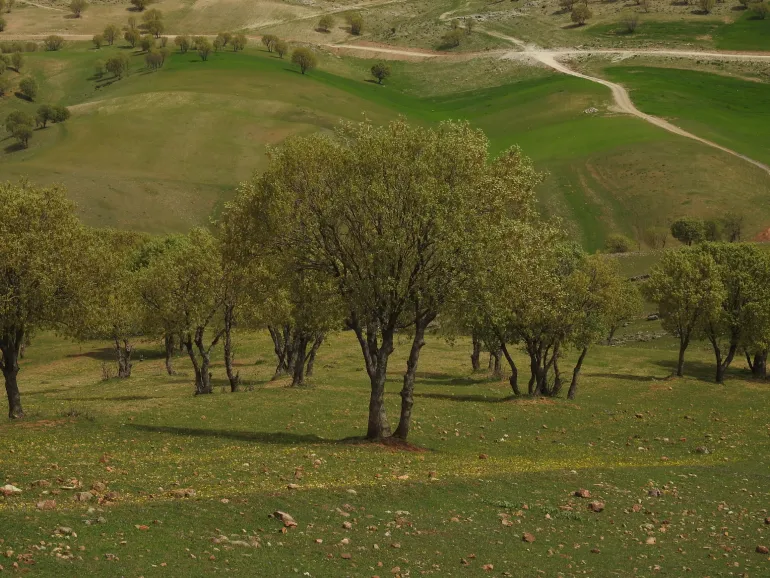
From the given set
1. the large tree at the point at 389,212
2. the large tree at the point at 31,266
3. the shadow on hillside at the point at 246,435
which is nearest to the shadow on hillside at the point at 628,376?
the large tree at the point at 389,212

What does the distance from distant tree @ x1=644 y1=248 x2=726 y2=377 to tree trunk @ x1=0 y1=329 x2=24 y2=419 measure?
54930 millimetres

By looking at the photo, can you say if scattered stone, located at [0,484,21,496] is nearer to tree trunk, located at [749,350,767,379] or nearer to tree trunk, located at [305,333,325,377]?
tree trunk, located at [305,333,325,377]

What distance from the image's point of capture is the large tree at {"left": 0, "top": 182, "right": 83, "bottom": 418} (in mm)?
42562

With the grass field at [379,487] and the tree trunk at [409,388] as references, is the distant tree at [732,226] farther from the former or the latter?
the tree trunk at [409,388]

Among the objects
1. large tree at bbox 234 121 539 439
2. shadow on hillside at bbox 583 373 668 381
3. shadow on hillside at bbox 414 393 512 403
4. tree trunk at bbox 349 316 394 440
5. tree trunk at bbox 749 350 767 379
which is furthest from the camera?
tree trunk at bbox 749 350 767 379

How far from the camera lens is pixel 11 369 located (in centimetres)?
4428

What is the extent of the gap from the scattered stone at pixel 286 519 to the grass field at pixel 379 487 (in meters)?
0.24

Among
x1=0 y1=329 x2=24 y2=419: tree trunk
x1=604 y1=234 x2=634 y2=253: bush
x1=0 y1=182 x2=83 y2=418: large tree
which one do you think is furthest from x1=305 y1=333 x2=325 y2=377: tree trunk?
x1=604 y1=234 x2=634 y2=253: bush

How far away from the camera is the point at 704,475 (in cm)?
3606

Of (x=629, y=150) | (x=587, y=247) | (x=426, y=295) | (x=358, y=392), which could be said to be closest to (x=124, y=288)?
(x=358, y=392)

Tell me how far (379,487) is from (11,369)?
991 inches

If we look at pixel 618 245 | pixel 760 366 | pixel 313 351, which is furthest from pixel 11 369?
pixel 618 245

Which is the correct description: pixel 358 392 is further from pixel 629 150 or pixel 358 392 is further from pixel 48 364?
pixel 629 150

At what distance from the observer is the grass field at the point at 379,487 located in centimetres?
2186
